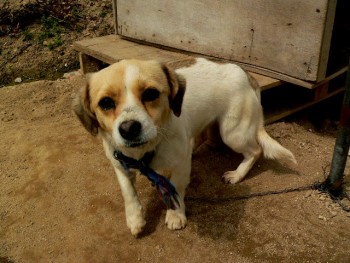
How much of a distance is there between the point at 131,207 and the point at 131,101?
0.95 m

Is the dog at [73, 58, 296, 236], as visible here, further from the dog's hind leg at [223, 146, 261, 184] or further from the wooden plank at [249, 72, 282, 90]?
the wooden plank at [249, 72, 282, 90]

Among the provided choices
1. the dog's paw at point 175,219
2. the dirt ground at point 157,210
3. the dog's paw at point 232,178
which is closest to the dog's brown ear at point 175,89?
the dog's paw at point 175,219

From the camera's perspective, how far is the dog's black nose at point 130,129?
6.81ft

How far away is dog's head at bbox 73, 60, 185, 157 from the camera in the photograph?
6.95 ft

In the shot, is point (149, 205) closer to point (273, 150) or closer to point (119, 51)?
point (273, 150)

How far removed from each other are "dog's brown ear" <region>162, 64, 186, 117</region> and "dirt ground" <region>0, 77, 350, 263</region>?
937 millimetres

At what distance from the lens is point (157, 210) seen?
→ 305cm

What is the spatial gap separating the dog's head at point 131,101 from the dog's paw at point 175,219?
2.17 ft

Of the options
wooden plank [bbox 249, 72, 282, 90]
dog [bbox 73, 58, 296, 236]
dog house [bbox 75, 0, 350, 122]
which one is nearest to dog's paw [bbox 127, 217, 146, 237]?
dog [bbox 73, 58, 296, 236]

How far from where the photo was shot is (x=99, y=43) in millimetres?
4914

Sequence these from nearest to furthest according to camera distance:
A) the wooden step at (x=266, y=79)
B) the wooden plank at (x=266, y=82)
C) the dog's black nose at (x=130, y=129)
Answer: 1. the dog's black nose at (x=130, y=129)
2. the wooden plank at (x=266, y=82)
3. the wooden step at (x=266, y=79)

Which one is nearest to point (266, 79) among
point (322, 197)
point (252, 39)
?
point (252, 39)

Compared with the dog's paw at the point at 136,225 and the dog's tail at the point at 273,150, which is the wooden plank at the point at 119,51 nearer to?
the dog's tail at the point at 273,150

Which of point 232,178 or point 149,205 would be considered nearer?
point 149,205
